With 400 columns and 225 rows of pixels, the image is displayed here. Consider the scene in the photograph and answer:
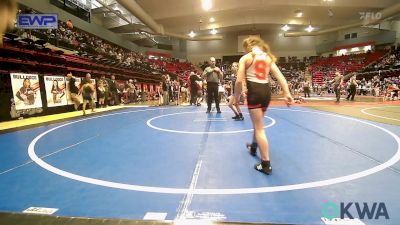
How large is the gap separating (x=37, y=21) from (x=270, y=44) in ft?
133

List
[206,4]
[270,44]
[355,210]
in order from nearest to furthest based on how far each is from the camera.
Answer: [355,210]
[206,4]
[270,44]

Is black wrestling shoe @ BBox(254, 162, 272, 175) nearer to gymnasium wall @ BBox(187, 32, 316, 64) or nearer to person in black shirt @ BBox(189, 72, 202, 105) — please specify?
Result: person in black shirt @ BBox(189, 72, 202, 105)

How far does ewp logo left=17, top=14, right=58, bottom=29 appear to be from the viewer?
9.41 m

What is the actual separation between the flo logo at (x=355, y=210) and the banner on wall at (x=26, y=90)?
33.1 ft

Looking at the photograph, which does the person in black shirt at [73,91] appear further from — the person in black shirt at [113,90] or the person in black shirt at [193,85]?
the person in black shirt at [193,85]

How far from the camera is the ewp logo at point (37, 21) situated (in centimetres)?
941

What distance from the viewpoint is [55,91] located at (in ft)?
37.0

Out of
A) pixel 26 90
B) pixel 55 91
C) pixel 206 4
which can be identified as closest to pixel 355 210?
pixel 26 90

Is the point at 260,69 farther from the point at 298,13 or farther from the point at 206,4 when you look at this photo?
the point at 298,13

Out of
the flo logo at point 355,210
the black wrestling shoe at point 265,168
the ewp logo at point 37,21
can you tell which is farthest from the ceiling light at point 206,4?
the flo logo at point 355,210

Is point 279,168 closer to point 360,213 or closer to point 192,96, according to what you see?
point 360,213

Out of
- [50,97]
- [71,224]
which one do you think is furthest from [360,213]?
[50,97]

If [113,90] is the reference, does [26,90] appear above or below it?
above

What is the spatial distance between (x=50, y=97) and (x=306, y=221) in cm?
1135
